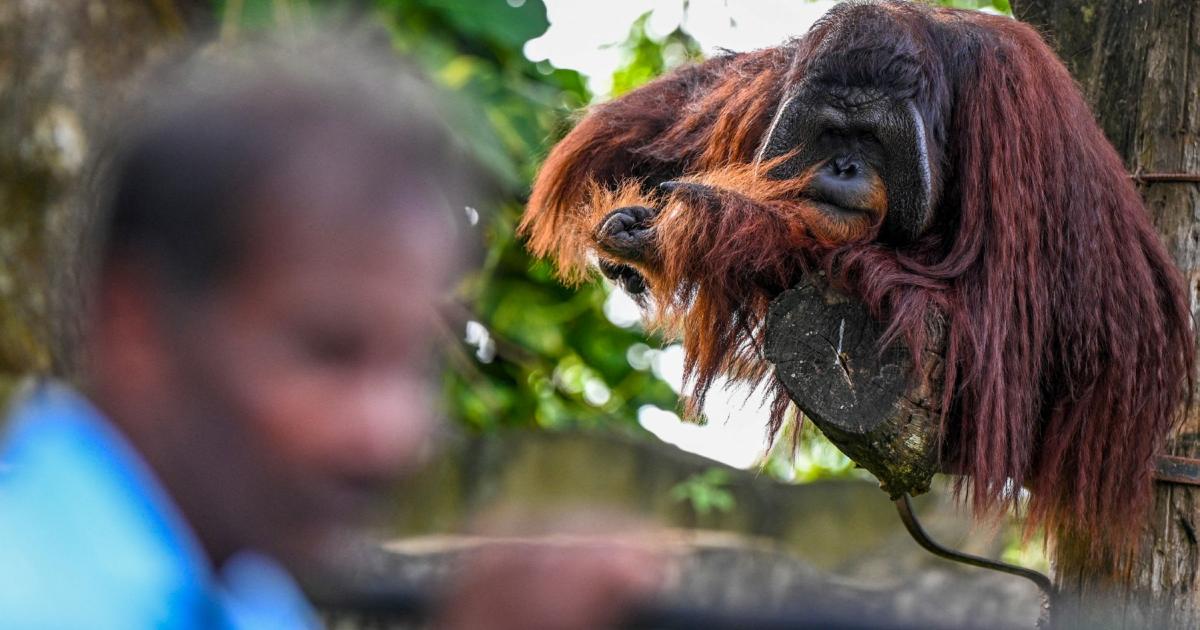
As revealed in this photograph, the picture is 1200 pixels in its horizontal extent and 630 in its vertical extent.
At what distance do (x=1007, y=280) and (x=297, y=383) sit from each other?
149cm

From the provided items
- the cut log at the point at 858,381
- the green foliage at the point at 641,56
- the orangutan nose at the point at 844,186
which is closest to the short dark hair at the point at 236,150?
the cut log at the point at 858,381

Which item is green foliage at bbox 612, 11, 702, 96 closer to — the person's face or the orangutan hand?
the orangutan hand

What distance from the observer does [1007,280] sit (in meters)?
1.94

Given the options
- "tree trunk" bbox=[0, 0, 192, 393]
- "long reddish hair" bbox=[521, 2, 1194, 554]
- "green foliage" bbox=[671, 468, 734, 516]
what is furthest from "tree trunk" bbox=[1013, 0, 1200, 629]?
"green foliage" bbox=[671, 468, 734, 516]

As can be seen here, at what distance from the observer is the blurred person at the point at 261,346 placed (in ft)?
2.19

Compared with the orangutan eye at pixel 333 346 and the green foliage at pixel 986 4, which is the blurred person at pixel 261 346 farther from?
the green foliage at pixel 986 4

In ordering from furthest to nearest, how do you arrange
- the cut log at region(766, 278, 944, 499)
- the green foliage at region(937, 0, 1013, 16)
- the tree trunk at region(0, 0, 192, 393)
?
1. the green foliage at region(937, 0, 1013, 16)
2. the tree trunk at region(0, 0, 192, 393)
3. the cut log at region(766, 278, 944, 499)

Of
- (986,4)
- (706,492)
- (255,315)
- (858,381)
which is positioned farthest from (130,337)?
(706,492)

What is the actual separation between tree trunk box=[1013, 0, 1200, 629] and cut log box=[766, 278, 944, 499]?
0.57 m

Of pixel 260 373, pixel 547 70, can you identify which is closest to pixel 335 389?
pixel 260 373

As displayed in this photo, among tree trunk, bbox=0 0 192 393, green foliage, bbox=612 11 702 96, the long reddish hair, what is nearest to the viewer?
the long reddish hair

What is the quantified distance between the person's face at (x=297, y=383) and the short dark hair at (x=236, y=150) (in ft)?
0.07

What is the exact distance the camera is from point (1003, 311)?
1925 millimetres

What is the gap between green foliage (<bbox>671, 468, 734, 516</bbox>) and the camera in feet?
19.1
